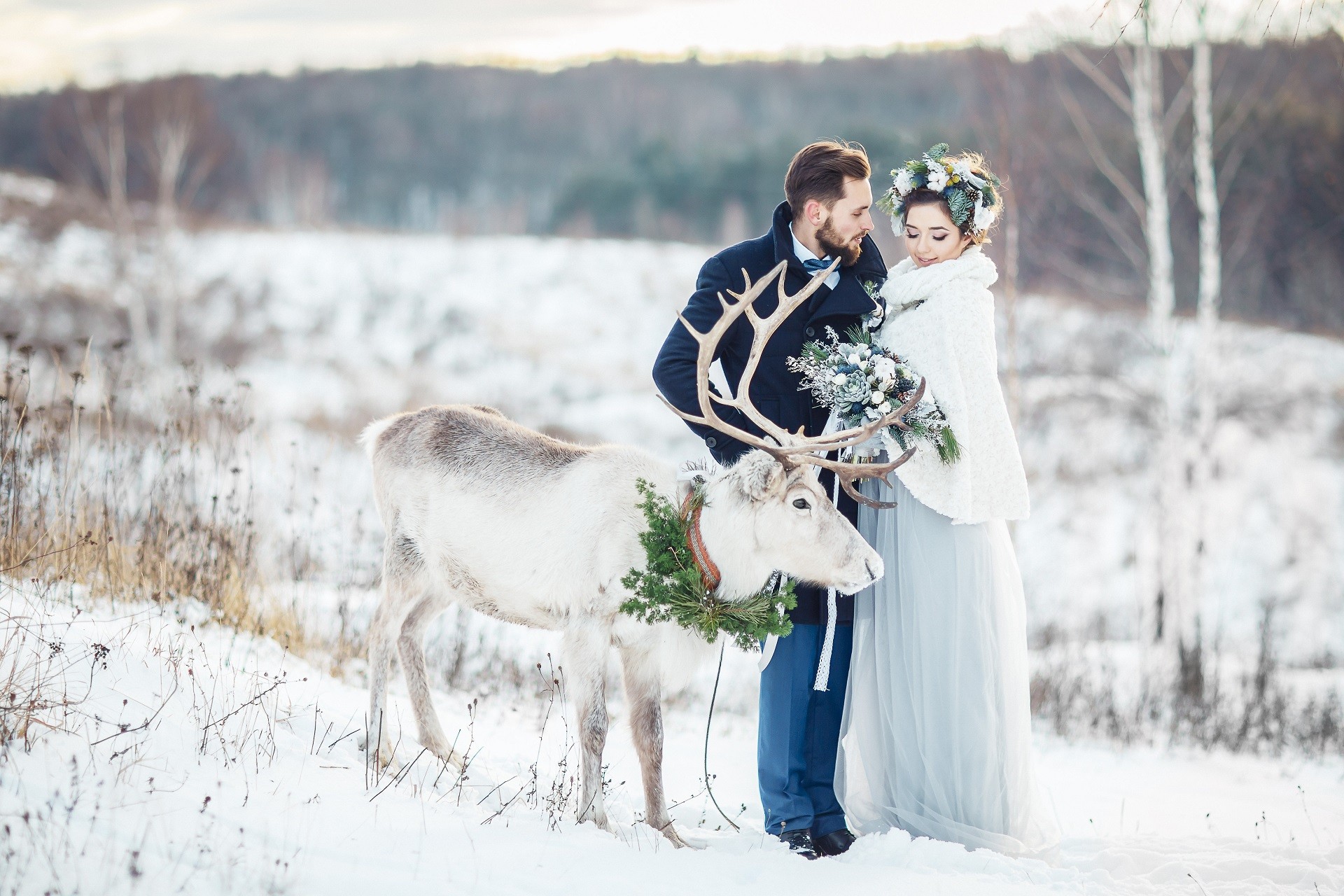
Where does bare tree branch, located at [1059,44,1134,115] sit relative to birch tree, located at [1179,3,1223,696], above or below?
above

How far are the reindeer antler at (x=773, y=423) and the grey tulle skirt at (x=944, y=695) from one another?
15.7 inches

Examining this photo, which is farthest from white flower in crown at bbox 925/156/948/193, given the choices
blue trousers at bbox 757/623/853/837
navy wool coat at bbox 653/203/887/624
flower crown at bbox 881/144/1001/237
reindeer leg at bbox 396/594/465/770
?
reindeer leg at bbox 396/594/465/770

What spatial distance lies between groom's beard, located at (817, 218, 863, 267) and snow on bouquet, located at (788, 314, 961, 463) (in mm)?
359

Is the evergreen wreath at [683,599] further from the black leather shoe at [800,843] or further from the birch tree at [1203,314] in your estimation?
the birch tree at [1203,314]

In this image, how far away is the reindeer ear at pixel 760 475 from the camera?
3.96 m

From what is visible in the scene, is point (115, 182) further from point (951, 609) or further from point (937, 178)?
point (951, 609)

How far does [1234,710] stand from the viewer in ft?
27.3

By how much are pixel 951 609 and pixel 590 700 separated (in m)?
1.54

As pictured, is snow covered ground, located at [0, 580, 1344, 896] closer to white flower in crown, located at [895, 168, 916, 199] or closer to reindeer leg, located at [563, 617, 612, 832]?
reindeer leg, located at [563, 617, 612, 832]

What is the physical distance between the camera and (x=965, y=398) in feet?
13.3

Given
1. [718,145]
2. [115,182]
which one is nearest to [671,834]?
[115,182]

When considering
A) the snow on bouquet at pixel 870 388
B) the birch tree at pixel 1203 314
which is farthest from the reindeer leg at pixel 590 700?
the birch tree at pixel 1203 314

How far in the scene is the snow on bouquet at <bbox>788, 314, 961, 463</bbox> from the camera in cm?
384

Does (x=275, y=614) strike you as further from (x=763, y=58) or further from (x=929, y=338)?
(x=763, y=58)
